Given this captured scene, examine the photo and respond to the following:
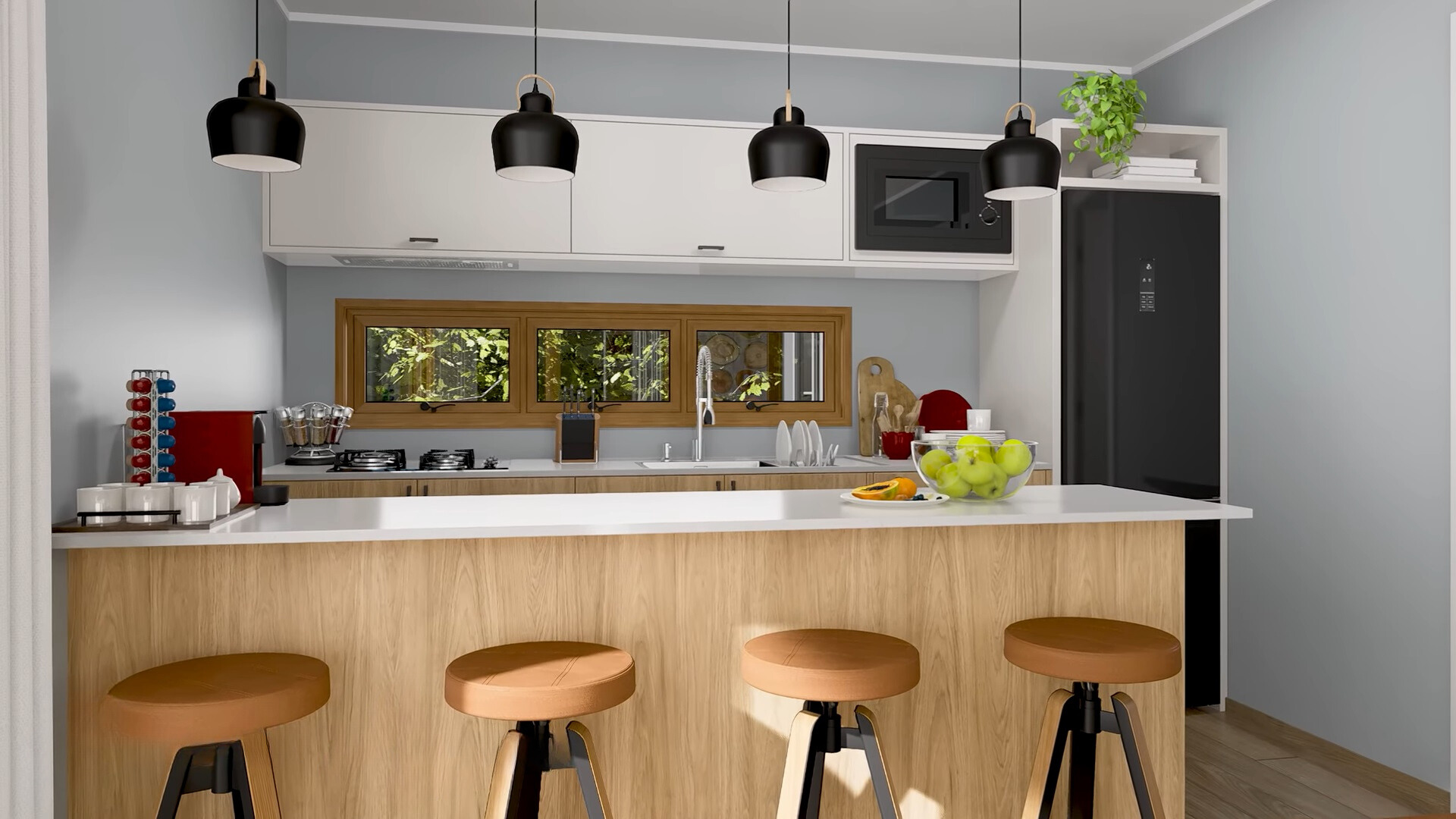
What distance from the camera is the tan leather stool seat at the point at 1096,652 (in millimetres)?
2016

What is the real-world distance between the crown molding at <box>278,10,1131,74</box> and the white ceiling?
24mm

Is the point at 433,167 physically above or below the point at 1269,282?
above

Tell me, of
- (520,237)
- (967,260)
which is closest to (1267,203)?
(967,260)

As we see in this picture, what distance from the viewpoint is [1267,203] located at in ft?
12.2

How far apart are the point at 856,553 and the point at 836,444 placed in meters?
2.10

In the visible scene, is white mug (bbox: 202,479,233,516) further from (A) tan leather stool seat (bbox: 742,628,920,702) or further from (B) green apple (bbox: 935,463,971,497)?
(B) green apple (bbox: 935,463,971,497)

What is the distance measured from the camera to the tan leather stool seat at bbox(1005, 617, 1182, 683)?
6.61 feet

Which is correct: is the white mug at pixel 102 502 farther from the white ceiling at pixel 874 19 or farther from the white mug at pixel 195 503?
the white ceiling at pixel 874 19

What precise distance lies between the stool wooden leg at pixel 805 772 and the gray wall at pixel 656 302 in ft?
7.92

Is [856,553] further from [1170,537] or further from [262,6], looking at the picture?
[262,6]

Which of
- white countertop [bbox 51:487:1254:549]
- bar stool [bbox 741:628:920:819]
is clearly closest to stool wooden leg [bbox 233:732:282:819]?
white countertop [bbox 51:487:1254:549]

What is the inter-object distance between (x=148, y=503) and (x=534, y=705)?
953 mm

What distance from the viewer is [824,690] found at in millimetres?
1882

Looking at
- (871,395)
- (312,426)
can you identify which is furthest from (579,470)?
(871,395)
